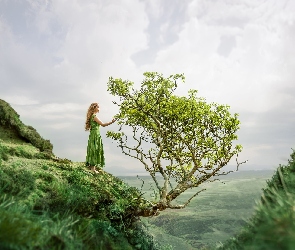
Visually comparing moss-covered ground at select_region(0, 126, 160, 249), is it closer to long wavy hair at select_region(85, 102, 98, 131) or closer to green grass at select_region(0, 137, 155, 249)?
green grass at select_region(0, 137, 155, 249)

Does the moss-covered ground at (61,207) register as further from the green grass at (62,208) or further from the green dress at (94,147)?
the green dress at (94,147)

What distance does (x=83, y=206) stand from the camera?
1334 cm

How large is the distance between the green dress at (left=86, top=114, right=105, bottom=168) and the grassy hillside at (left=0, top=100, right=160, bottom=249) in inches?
61.1

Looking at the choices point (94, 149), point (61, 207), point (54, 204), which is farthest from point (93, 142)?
point (61, 207)

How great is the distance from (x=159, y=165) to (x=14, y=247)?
1539 centimetres

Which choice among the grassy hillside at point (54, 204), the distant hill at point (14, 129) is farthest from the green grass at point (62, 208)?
the distant hill at point (14, 129)

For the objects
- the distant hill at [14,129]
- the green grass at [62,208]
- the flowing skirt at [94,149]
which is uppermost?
the distant hill at [14,129]

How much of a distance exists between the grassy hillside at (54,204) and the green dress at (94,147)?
Result: 1553 millimetres

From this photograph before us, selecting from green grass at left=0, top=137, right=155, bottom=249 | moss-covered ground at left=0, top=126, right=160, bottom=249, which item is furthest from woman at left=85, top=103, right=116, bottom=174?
green grass at left=0, top=137, right=155, bottom=249

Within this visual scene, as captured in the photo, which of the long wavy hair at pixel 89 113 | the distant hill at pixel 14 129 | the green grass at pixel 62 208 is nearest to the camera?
the green grass at pixel 62 208

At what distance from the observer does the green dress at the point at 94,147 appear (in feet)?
67.4

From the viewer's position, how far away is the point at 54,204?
11.5 meters

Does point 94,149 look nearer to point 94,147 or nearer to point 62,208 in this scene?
point 94,147

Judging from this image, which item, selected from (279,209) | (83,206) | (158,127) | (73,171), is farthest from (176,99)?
(279,209)
